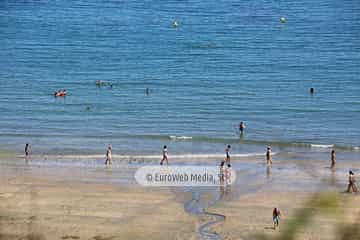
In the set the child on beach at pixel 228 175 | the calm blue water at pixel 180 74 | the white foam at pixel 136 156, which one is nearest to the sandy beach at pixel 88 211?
the child on beach at pixel 228 175

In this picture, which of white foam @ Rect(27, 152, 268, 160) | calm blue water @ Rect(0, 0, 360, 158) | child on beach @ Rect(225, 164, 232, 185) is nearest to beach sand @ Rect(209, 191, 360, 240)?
child on beach @ Rect(225, 164, 232, 185)

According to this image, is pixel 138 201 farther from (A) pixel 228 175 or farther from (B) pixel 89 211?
(A) pixel 228 175

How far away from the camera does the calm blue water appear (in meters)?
43.7

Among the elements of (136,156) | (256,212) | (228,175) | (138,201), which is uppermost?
(136,156)

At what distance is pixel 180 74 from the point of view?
212ft

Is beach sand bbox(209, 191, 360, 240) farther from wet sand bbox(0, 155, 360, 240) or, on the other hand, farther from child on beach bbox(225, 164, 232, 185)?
child on beach bbox(225, 164, 232, 185)

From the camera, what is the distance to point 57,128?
45.0 metres

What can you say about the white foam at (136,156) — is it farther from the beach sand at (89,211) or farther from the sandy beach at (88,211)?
the beach sand at (89,211)

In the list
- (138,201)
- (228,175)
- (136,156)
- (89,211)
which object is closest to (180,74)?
(136,156)

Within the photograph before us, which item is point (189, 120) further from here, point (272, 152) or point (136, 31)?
point (136, 31)

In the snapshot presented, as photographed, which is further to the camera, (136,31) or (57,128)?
(136,31)

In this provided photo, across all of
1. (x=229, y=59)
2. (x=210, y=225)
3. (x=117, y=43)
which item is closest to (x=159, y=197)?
(x=210, y=225)

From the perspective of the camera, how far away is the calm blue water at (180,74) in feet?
143

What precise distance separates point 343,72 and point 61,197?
4012cm
